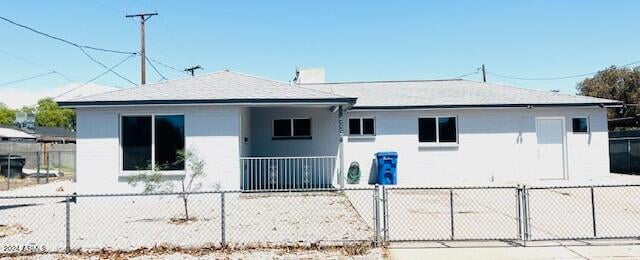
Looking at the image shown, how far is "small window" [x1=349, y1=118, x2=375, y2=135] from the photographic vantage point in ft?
56.8

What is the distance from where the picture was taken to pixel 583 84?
46.7 meters

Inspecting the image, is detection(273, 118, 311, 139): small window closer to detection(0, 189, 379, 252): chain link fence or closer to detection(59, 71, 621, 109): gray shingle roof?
detection(59, 71, 621, 109): gray shingle roof

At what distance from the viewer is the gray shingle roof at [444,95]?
675 inches

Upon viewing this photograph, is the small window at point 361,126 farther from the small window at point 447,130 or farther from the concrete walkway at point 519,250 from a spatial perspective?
the concrete walkway at point 519,250

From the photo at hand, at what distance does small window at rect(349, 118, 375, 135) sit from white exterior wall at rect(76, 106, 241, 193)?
5221 millimetres

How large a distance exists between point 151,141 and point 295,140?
17.3ft

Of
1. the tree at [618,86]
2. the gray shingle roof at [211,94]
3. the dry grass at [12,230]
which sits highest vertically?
the tree at [618,86]

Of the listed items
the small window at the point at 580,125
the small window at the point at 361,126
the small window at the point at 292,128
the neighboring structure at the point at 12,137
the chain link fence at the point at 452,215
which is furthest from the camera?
the neighboring structure at the point at 12,137

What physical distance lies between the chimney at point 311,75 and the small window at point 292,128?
6328 millimetres

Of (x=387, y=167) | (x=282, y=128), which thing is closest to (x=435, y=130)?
(x=387, y=167)

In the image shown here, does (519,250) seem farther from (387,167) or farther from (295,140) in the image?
(295,140)

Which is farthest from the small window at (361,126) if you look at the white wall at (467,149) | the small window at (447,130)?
the small window at (447,130)

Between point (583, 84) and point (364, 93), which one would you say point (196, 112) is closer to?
point (364, 93)

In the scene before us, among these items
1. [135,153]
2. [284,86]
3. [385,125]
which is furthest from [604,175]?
[135,153]
